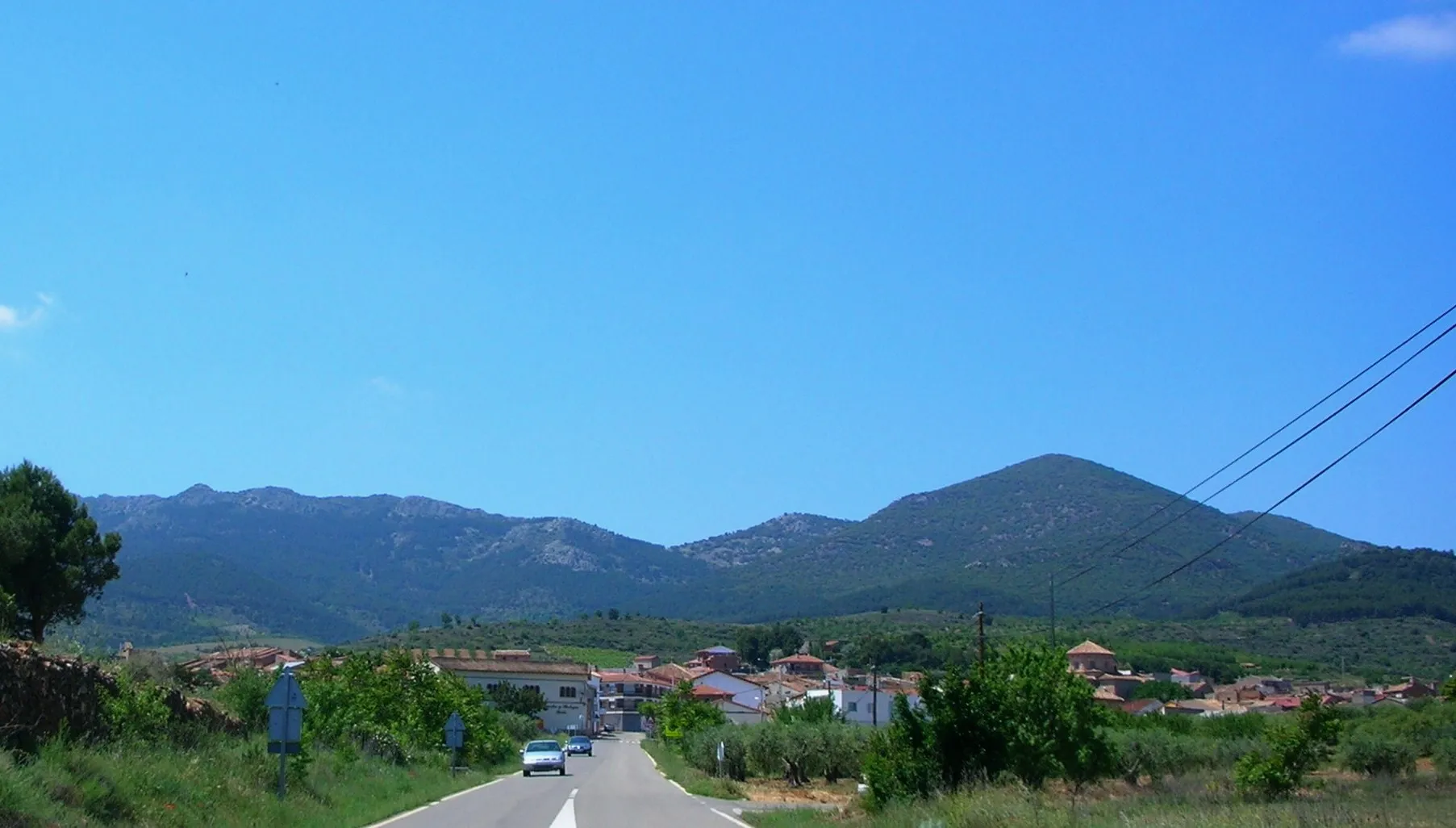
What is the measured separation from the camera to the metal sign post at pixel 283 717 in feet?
71.5

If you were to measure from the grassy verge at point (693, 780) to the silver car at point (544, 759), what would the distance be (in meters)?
4.39

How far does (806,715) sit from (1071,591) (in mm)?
110767

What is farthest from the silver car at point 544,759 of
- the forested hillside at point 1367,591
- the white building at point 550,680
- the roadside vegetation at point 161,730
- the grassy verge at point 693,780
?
the forested hillside at point 1367,591

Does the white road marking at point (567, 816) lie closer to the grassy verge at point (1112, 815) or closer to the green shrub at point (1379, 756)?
the grassy verge at point (1112, 815)

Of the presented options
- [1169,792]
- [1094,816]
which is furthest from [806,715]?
[1094,816]

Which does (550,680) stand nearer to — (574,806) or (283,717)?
(574,806)

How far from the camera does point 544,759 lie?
5016 centimetres

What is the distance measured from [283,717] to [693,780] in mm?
27764

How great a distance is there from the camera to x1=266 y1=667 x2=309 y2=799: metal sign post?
21797 millimetres

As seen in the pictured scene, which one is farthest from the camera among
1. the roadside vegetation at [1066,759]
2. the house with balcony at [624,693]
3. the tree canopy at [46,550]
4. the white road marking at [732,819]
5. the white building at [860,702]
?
the house with balcony at [624,693]

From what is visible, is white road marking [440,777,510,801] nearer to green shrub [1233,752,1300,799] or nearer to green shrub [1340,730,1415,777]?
green shrub [1233,752,1300,799]

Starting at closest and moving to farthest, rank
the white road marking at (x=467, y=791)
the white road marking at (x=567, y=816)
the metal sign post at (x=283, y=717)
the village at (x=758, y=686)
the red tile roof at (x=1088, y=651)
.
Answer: the metal sign post at (x=283, y=717)
the white road marking at (x=567, y=816)
the white road marking at (x=467, y=791)
the village at (x=758, y=686)
the red tile roof at (x=1088, y=651)

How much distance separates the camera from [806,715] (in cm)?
6016

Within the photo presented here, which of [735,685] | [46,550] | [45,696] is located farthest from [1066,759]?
[735,685]
